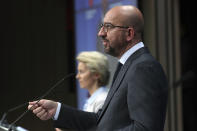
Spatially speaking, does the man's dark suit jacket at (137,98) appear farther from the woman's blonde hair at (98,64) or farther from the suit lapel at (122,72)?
the woman's blonde hair at (98,64)

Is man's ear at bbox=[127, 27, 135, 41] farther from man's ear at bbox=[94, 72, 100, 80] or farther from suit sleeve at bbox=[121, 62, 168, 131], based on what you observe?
man's ear at bbox=[94, 72, 100, 80]

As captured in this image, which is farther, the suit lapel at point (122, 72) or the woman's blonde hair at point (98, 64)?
the woman's blonde hair at point (98, 64)

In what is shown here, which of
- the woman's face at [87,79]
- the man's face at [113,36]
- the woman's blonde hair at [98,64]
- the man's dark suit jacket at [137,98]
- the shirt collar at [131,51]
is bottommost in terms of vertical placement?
the woman's face at [87,79]

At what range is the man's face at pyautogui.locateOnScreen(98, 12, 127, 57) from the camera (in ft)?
6.82

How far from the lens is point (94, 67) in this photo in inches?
129

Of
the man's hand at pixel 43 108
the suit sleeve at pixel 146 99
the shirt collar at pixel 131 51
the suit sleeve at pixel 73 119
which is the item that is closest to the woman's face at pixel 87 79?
the suit sleeve at pixel 73 119

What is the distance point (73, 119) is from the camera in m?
2.28

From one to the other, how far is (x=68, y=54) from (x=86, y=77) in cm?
278

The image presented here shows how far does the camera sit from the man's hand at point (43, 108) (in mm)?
2035

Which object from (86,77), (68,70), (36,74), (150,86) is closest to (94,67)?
(86,77)

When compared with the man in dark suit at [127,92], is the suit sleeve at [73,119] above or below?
below

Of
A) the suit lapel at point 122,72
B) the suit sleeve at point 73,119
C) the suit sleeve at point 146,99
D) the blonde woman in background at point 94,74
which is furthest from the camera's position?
the blonde woman in background at point 94,74

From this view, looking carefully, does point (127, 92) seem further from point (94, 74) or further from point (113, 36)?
point (94, 74)

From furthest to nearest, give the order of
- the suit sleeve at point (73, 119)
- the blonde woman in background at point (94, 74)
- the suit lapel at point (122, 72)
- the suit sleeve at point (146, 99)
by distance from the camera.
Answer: the blonde woman in background at point (94, 74) < the suit sleeve at point (73, 119) < the suit lapel at point (122, 72) < the suit sleeve at point (146, 99)
